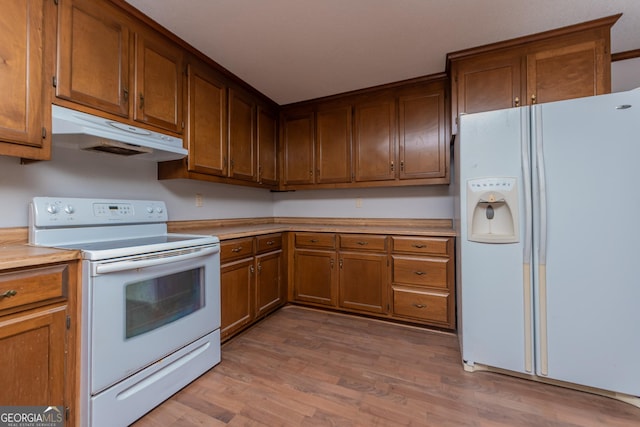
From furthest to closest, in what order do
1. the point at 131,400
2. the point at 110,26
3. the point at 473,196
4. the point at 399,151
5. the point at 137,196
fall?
the point at 399,151, the point at 137,196, the point at 473,196, the point at 110,26, the point at 131,400

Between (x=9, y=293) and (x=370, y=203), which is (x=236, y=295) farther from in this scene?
(x=370, y=203)

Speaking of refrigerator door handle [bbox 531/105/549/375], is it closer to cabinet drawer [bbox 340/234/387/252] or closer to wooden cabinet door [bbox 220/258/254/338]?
cabinet drawer [bbox 340/234/387/252]

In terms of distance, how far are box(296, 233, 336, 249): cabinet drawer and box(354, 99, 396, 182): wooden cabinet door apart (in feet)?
2.34

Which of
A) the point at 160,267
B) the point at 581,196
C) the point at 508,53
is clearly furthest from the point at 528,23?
the point at 160,267

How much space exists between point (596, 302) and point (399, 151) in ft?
5.98

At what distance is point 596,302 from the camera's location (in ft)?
4.94

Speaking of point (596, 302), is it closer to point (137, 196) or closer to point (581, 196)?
point (581, 196)

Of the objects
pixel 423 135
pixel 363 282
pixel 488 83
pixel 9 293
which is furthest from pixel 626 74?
pixel 9 293

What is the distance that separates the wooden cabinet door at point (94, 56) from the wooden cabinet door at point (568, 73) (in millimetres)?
2808

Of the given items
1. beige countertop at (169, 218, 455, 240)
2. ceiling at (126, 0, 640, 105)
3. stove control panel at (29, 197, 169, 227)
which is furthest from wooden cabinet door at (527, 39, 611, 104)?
stove control panel at (29, 197, 169, 227)

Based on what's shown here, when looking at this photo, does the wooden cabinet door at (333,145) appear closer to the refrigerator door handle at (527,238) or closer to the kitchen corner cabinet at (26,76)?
the refrigerator door handle at (527,238)

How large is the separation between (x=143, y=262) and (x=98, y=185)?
2.78 ft

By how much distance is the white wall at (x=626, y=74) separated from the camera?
2.22 metres

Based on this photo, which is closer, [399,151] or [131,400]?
[131,400]
